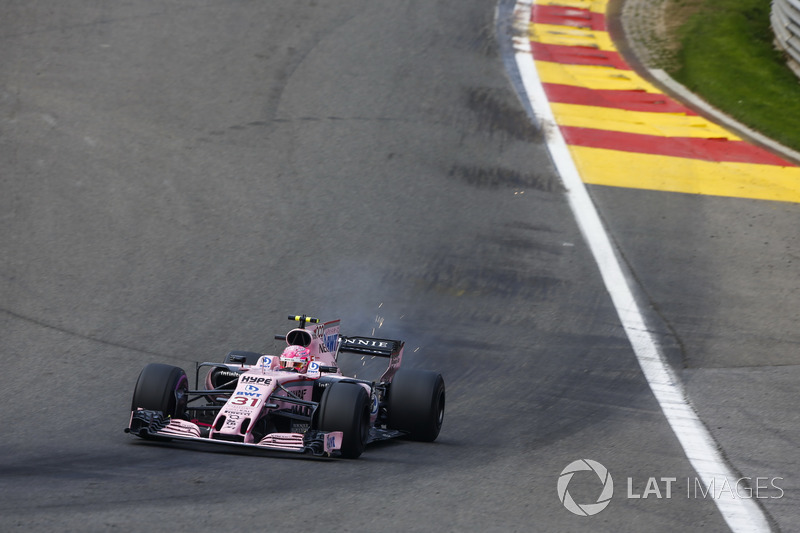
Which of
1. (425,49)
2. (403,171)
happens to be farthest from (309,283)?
(425,49)

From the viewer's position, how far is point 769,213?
1377 cm

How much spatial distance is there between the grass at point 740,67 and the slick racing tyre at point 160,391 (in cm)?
1134

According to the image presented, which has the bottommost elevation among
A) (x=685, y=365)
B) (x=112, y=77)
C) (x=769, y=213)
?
(x=685, y=365)

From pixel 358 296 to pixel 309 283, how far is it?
61 cm

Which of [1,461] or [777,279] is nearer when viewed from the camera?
[1,461]

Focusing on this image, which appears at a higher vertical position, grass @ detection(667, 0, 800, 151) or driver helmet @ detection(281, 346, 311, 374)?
grass @ detection(667, 0, 800, 151)

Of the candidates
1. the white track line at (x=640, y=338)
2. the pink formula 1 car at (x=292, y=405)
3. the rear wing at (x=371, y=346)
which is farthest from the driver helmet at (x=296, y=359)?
the white track line at (x=640, y=338)

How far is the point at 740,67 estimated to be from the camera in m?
18.1

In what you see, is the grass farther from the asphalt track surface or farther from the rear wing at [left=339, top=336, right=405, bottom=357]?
the rear wing at [left=339, top=336, right=405, bottom=357]

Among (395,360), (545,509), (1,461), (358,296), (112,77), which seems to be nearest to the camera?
(545,509)

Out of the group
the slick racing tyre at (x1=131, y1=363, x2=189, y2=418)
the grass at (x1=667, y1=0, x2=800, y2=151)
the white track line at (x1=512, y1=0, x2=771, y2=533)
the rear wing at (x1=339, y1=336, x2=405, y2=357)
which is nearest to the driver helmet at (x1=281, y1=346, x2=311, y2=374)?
the rear wing at (x1=339, y1=336, x2=405, y2=357)

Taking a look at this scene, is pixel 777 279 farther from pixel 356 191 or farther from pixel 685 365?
pixel 356 191

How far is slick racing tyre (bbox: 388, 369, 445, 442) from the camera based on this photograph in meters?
8.23

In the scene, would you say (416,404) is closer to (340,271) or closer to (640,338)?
(640,338)
